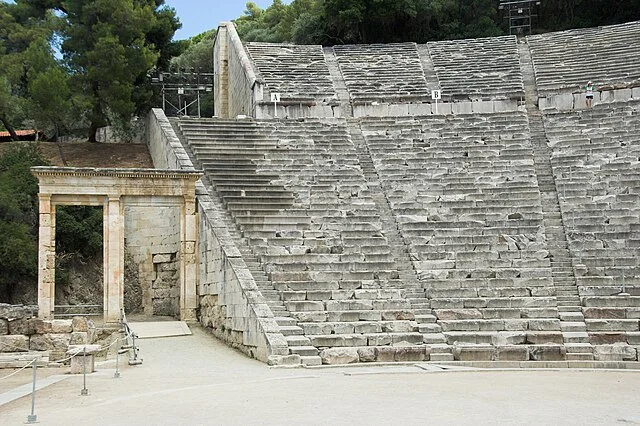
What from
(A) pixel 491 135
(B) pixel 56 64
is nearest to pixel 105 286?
(A) pixel 491 135

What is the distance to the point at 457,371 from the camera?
40.8 ft

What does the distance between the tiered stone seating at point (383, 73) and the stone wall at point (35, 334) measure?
13.0m

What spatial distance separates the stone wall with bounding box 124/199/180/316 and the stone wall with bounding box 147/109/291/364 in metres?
1.69

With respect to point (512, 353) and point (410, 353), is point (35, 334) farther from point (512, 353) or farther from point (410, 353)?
point (512, 353)

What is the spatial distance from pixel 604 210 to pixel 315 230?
253 inches

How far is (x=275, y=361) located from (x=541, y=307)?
5289mm

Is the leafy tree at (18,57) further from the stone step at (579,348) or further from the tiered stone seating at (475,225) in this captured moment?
the stone step at (579,348)

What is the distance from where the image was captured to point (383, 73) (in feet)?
90.4

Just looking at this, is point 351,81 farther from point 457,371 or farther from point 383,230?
point 457,371

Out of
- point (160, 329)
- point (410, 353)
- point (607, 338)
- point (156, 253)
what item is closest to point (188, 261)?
point (160, 329)

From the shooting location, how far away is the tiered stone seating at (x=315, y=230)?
47.5ft

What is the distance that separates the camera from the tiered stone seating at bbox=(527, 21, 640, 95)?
24703mm

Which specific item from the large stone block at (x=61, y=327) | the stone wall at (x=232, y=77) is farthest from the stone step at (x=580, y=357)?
the stone wall at (x=232, y=77)

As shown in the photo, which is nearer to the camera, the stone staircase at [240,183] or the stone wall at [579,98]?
the stone staircase at [240,183]
